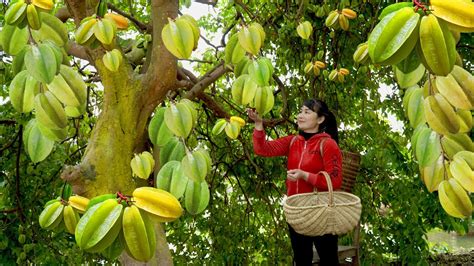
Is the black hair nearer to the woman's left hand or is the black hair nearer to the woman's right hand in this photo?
the woman's right hand

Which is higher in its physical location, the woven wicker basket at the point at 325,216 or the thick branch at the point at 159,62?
the thick branch at the point at 159,62

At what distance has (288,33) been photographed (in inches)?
121

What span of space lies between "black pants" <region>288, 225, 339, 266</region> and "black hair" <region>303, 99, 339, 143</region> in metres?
0.48

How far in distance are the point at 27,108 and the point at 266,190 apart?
112 inches

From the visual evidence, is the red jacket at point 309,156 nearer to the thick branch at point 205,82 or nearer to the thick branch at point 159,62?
the thick branch at point 205,82

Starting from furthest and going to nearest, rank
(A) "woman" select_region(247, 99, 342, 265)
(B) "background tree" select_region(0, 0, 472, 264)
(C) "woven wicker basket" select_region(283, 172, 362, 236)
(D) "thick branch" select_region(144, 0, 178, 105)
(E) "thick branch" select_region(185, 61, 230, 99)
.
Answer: (B) "background tree" select_region(0, 0, 472, 264)
(A) "woman" select_region(247, 99, 342, 265)
(C) "woven wicker basket" select_region(283, 172, 362, 236)
(E) "thick branch" select_region(185, 61, 230, 99)
(D) "thick branch" select_region(144, 0, 178, 105)

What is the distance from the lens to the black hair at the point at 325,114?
2.61 meters

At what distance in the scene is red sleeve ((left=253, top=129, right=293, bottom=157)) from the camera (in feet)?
8.68

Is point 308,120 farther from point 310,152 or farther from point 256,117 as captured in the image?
point 256,117

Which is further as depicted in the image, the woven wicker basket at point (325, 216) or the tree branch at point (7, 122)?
the tree branch at point (7, 122)

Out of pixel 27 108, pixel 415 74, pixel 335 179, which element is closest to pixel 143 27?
pixel 335 179

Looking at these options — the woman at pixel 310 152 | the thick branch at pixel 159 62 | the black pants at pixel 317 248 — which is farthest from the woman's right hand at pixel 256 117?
the thick branch at pixel 159 62

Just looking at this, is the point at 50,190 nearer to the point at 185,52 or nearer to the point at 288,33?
the point at 288,33

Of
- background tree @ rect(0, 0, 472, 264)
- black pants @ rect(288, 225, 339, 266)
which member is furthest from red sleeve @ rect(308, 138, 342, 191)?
background tree @ rect(0, 0, 472, 264)
